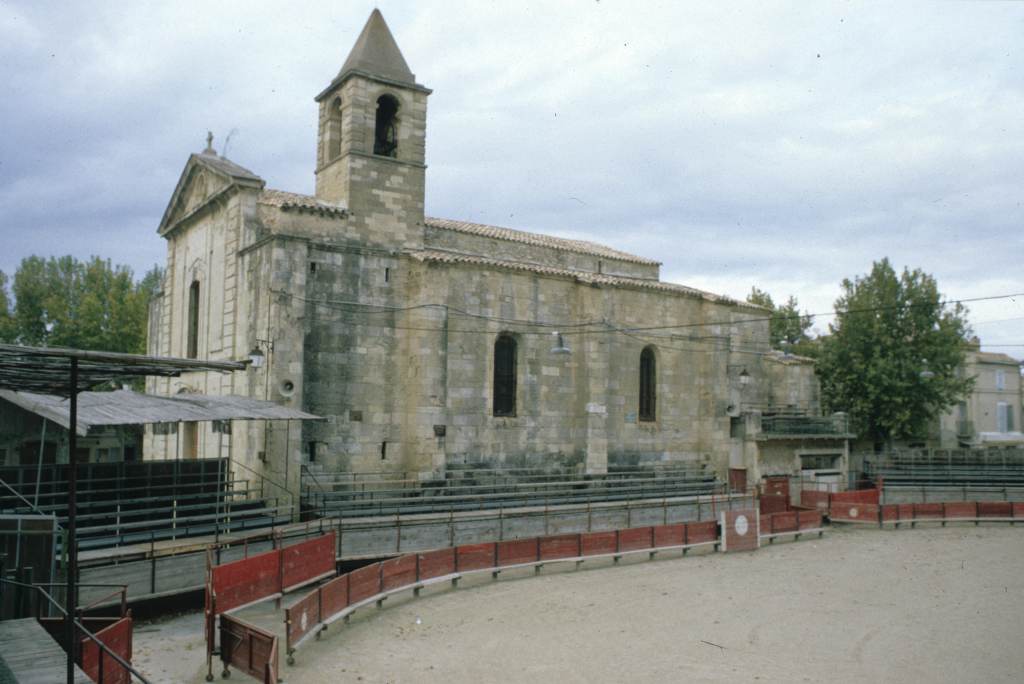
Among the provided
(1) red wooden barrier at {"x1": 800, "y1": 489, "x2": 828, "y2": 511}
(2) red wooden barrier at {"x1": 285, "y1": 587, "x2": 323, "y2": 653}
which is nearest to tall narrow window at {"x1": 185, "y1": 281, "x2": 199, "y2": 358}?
(2) red wooden barrier at {"x1": 285, "y1": 587, "x2": 323, "y2": 653}

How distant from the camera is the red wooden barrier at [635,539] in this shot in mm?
22656

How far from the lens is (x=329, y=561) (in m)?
18.1

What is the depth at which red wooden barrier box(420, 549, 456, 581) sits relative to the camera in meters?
18.5

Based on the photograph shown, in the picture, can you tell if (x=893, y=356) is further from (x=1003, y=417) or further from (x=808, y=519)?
(x=1003, y=417)

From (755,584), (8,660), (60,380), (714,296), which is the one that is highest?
(714,296)

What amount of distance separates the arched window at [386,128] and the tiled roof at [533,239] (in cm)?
323

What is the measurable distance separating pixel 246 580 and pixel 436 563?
198 inches

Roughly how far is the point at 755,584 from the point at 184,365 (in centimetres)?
1562

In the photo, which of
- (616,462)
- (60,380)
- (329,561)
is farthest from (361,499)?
(60,380)

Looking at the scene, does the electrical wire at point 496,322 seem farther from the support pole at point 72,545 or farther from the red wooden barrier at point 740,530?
the support pole at point 72,545

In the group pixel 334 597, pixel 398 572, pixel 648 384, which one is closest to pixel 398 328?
pixel 398 572

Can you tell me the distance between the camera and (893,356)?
128ft

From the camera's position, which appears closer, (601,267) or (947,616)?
(947,616)

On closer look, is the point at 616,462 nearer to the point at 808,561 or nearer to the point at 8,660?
the point at 808,561
